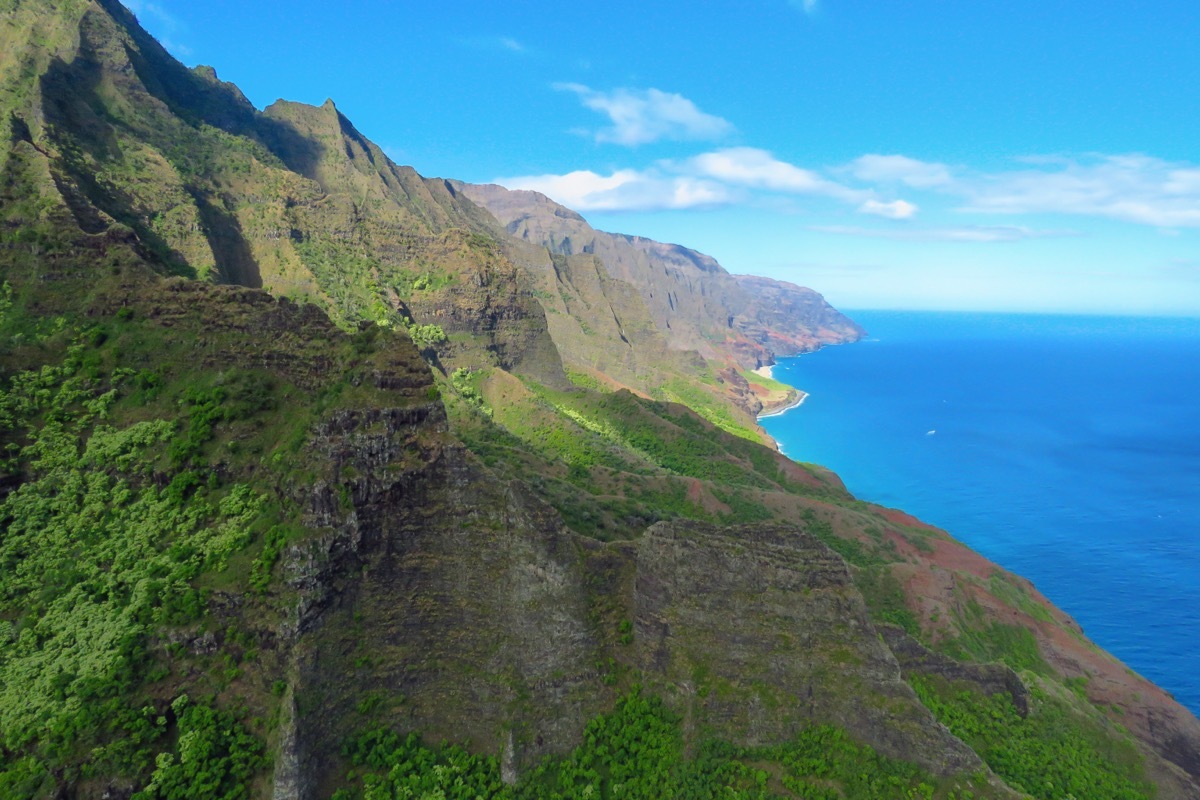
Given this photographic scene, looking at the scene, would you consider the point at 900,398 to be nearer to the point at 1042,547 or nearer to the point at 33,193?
the point at 1042,547

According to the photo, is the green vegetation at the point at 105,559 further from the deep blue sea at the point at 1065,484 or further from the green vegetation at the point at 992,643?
the deep blue sea at the point at 1065,484

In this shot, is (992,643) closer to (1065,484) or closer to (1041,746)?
(1041,746)

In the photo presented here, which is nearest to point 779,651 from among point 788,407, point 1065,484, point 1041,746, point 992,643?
point 1041,746

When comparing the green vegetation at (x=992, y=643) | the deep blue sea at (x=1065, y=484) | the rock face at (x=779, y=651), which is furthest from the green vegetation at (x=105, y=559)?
the deep blue sea at (x=1065, y=484)

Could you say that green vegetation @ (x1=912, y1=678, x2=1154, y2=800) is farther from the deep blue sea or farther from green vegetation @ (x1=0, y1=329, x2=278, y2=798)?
the deep blue sea

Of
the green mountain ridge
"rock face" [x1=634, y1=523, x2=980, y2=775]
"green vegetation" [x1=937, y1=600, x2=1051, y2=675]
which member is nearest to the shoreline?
"green vegetation" [x1=937, y1=600, x2=1051, y2=675]

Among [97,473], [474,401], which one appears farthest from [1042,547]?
[97,473]

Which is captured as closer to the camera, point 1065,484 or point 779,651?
point 779,651
